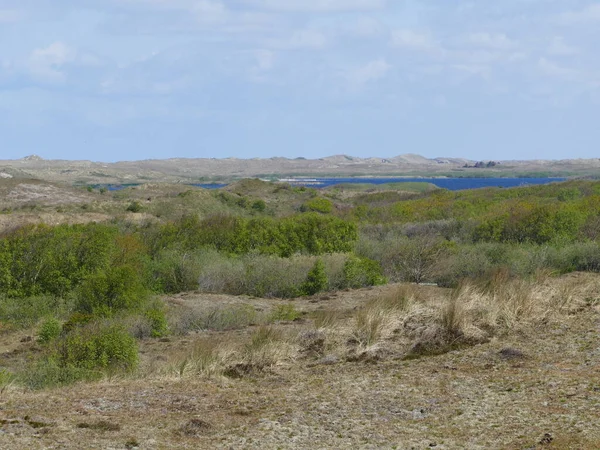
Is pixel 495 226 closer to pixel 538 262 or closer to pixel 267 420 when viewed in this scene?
pixel 538 262

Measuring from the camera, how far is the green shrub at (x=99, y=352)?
12461mm

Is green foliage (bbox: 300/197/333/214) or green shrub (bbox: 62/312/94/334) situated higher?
green foliage (bbox: 300/197/333/214)

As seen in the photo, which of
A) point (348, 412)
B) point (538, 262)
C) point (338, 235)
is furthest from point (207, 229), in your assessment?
point (348, 412)

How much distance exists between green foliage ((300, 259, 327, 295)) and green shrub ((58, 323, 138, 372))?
11.1m

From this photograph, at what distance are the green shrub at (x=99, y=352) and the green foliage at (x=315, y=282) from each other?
1105cm

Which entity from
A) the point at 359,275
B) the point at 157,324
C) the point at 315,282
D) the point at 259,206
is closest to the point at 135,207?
the point at 259,206

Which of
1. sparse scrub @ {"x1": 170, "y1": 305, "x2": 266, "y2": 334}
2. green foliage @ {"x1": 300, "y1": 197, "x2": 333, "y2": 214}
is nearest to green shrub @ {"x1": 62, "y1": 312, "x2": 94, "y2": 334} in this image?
sparse scrub @ {"x1": 170, "y1": 305, "x2": 266, "y2": 334}

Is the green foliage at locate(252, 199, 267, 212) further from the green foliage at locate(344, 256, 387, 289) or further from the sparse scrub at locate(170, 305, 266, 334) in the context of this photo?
the sparse scrub at locate(170, 305, 266, 334)

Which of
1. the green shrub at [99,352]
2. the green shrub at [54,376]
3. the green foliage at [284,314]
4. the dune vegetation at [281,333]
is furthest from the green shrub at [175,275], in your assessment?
the green shrub at [54,376]

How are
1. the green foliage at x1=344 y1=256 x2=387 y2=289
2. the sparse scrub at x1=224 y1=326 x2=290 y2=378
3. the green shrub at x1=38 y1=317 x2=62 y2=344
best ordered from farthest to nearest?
the green foliage at x1=344 y1=256 x2=387 y2=289, the green shrub at x1=38 y1=317 x2=62 y2=344, the sparse scrub at x1=224 y1=326 x2=290 y2=378

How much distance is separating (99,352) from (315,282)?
38.7ft

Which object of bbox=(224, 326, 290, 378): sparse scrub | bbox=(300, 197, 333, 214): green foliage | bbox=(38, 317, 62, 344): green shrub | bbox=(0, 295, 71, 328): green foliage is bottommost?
bbox=(0, 295, 71, 328): green foliage

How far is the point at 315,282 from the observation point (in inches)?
944

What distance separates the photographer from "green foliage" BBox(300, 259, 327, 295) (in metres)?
23.9
